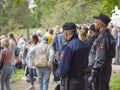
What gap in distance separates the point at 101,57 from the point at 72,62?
2.97 ft

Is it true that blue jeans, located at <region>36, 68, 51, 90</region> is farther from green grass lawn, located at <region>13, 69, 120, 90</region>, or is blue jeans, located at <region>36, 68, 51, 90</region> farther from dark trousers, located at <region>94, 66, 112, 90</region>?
dark trousers, located at <region>94, 66, 112, 90</region>

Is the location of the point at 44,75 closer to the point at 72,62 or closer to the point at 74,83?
the point at 74,83

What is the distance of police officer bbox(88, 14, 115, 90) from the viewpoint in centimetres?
818

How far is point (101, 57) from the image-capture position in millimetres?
8164

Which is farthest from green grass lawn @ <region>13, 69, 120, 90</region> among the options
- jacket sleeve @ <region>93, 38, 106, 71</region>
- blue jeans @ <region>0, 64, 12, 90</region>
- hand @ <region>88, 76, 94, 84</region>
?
jacket sleeve @ <region>93, 38, 106, 71</region>

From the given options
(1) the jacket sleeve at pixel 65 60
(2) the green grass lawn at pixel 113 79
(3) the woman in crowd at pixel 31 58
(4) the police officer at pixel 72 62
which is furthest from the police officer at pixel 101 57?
(2) the green grass lawn at pixel 113 79

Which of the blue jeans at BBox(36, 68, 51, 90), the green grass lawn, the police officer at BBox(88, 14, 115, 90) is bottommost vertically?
the green grass lawn

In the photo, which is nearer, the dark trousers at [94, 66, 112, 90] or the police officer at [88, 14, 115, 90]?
the police officer at [88, 14, 115, 90]

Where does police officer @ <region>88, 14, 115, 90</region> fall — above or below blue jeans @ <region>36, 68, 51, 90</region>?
above

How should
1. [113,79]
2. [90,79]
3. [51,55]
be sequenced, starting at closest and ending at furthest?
1. [90,79]
2. [51,55]
3. [113,79]

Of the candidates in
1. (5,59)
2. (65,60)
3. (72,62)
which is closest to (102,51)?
(72,62)

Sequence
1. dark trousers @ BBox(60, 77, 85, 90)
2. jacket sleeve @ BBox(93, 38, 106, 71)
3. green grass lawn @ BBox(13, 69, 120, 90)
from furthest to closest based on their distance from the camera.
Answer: green grass lawn @ BBox(13, 69, 120, 90) → jacket sleeve @ BBox(93, 38, 106, 71) → dark trousers @ BBox(60, 77, 85, 90)

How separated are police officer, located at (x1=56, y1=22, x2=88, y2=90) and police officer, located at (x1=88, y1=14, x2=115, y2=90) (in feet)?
1.83

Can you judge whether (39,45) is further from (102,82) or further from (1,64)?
(102,82)
